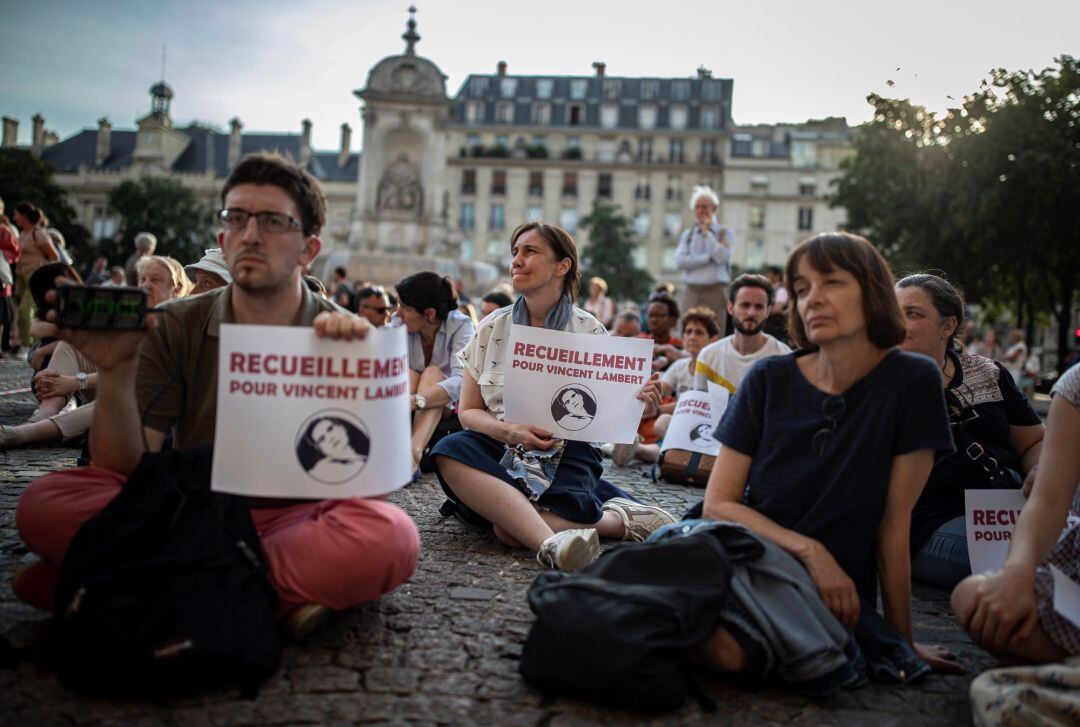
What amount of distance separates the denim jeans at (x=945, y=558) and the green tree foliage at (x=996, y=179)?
630 inches

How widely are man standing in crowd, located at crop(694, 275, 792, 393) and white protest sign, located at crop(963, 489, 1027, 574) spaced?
11.1ft

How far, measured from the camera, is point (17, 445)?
7703mm

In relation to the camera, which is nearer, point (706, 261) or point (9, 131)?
point (706, 261)

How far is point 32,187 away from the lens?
183ft

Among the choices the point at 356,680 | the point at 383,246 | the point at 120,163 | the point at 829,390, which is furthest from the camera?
the point at 120,163

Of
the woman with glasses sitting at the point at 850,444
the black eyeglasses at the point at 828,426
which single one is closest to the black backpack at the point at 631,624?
the woman with glasses sitting at the point at 850,444

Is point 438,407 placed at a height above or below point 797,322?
below

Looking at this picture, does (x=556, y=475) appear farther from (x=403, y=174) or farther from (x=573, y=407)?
(x=403, y=174)

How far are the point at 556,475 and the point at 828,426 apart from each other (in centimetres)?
207

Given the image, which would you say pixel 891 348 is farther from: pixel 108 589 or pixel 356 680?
pixel 108 589

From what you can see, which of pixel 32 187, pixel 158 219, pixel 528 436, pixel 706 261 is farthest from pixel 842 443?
A: pixel 158 219

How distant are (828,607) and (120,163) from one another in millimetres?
102024

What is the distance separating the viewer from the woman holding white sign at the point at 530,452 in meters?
5.16

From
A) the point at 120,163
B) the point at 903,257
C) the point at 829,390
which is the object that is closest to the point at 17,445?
the point at 829,390
